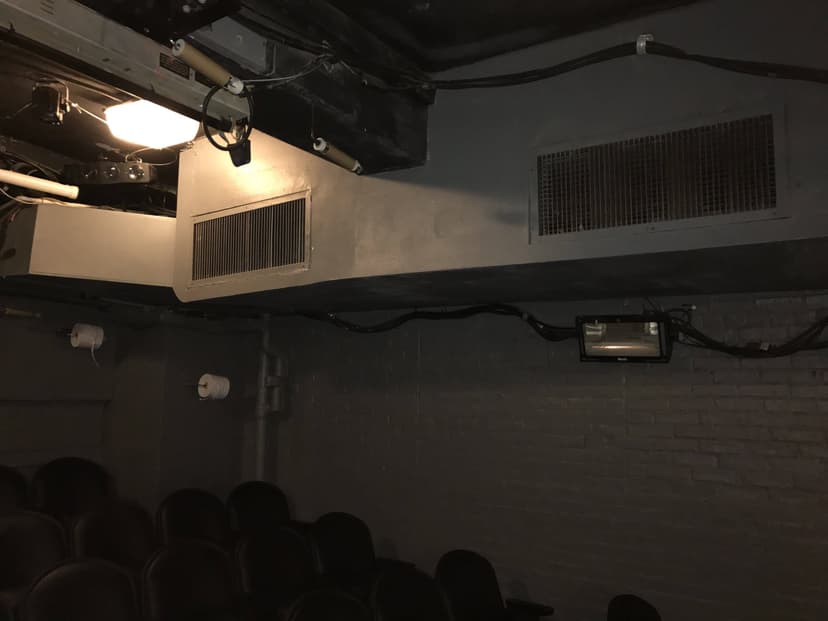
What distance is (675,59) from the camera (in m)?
2.03

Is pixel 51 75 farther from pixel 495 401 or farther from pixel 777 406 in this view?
pixel 777 406

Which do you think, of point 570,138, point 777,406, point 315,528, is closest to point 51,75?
point 570,138

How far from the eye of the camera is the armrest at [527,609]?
314cm

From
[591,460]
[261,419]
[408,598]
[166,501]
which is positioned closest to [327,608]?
[408,598]

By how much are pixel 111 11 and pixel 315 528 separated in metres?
3.01

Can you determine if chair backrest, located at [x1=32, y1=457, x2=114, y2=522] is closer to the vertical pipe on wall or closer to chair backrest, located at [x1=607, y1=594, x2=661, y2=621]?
the vertical pipe on wall

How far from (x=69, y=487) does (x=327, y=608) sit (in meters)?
2.60

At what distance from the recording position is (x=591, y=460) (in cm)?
342

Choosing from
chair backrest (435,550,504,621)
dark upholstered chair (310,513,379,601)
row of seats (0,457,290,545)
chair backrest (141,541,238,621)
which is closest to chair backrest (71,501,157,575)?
row of seats (0,457,290,545)

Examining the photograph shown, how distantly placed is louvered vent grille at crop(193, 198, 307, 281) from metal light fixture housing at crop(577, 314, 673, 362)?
1.62 m

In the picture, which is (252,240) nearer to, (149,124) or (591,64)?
(149,124)

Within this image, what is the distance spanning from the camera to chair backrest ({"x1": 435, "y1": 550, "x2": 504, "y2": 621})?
3.10 meters

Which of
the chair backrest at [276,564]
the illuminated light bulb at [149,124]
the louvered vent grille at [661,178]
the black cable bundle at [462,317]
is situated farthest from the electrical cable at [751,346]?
the illuminated light bulb at [149,124]

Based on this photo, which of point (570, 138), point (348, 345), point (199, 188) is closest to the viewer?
point (570, 138)
